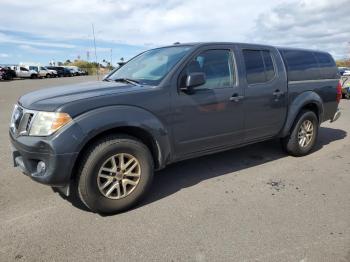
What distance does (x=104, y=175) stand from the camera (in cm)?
350

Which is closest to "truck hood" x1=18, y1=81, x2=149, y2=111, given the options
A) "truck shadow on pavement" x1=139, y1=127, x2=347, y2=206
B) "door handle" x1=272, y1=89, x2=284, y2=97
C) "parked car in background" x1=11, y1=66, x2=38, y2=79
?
"truck shadow on pavement" x1=139, y1=127, x2=347, y2=206

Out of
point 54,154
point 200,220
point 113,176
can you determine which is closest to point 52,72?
point 113,176

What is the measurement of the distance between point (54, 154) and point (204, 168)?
8.16 feet

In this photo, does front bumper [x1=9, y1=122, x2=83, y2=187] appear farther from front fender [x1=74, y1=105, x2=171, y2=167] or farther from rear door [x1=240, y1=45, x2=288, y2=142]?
rear door [x1=240, y1=45, x2=288, y2=142]

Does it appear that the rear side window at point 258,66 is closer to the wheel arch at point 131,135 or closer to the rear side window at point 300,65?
the rear side window at point 300,65

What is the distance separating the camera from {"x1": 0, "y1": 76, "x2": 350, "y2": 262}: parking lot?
9.48 ft

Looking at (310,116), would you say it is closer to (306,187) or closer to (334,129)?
(306,187)

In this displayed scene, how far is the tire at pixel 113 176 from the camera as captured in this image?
11.0 feet

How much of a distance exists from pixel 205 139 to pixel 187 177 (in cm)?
71

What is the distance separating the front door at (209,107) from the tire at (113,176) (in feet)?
1.75

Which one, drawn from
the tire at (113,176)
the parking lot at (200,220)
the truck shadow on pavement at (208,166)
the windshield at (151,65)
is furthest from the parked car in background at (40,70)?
the tire at (113,176)

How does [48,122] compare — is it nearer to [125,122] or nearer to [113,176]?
[125,122]

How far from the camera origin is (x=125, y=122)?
3475 mm

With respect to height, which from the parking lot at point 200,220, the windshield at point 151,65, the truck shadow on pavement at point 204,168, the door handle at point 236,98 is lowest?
the parking lot at point 200,220
